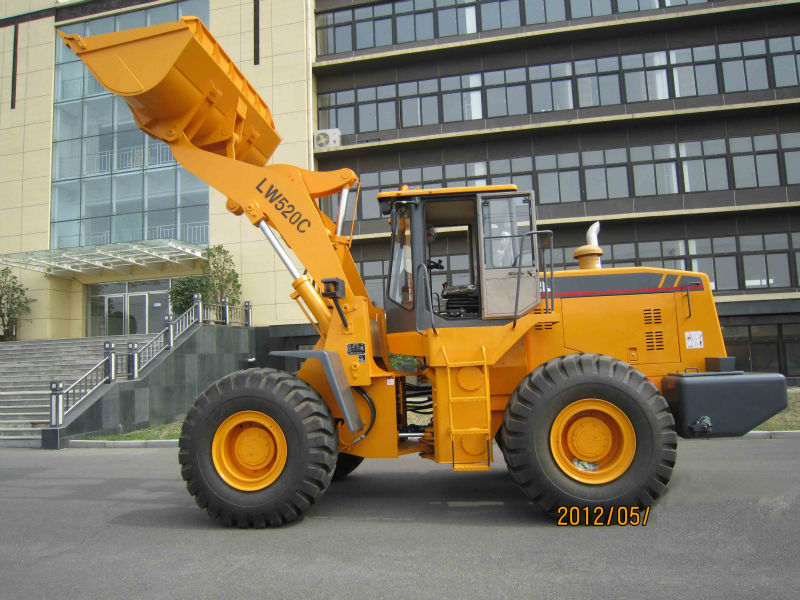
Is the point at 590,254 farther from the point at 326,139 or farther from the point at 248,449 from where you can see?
the point at 326,139

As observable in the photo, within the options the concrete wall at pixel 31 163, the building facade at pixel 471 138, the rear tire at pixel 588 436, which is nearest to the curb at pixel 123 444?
the rear tire at pixel 588 436

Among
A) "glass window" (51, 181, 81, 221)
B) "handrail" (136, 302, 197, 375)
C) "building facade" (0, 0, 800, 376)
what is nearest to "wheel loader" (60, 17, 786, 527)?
"handrail" (136, 302, 197, 375)

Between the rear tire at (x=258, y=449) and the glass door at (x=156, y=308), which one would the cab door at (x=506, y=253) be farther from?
the glass door at (x=156, y=308)

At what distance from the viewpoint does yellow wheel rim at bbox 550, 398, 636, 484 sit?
16.5 feet

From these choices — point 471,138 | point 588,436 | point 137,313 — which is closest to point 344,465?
point 588,436

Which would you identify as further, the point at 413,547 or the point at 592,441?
the point at 592,441

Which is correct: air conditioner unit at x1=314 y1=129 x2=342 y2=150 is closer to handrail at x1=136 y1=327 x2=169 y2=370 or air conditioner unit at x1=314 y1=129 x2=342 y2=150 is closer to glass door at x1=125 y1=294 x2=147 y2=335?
glass door at x1=125 y1=294 x2=147 y2=335

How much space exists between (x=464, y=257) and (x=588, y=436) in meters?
2.34

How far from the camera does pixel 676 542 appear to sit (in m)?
4.45

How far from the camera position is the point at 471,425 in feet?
17.3

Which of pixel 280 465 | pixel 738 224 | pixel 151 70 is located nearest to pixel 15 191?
pixel 151 70

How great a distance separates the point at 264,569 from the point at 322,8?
1070 inches

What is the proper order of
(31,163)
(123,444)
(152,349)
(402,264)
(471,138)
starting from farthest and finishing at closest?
1. (31,163)
2. (471,138)
3. (152,349)
4. (123,444)
5. (402,264)
